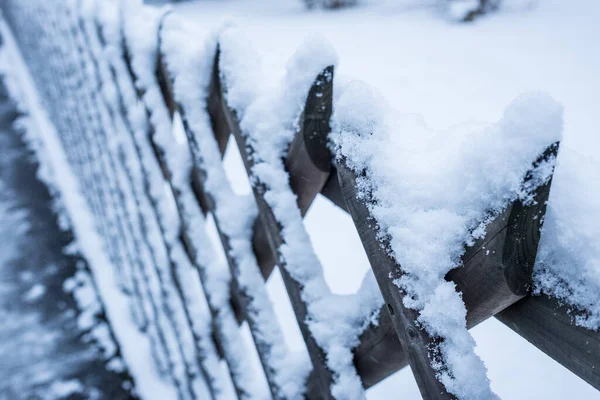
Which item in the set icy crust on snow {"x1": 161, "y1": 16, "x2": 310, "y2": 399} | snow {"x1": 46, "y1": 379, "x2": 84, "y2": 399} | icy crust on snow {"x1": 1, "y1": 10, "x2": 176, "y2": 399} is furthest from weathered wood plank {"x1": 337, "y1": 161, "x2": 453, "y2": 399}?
snow {"x1": 46, "y1": 379, "x2": 84, "y2": 399}

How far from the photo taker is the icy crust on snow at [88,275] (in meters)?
1.83

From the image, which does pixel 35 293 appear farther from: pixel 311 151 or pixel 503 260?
pixel 503 260

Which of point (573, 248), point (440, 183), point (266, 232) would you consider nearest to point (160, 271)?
point (266, 232)

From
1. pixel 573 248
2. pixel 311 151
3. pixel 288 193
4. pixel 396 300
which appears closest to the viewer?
pixel 573 248

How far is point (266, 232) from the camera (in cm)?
99

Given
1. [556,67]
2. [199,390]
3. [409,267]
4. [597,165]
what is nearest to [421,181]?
[409,267]

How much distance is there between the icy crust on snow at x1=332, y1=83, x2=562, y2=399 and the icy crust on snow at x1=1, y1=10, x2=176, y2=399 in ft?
4.98

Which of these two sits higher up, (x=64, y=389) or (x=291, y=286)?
(x=64, y=389)

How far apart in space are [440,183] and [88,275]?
211 centimetres

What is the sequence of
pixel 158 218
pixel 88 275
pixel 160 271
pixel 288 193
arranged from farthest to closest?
pixel 88 275 → pixel 160 271 → pixel 158 218 → pixel 288 193

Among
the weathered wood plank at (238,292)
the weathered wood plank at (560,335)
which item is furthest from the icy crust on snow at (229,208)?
the weathered wood plank at (560,335)

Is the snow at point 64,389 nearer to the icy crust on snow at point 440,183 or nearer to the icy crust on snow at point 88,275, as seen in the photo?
the icy crust on snow at point 88,275

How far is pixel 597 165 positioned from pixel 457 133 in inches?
7.0

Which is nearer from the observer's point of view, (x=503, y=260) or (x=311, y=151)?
Result: (x=503, y=260)
